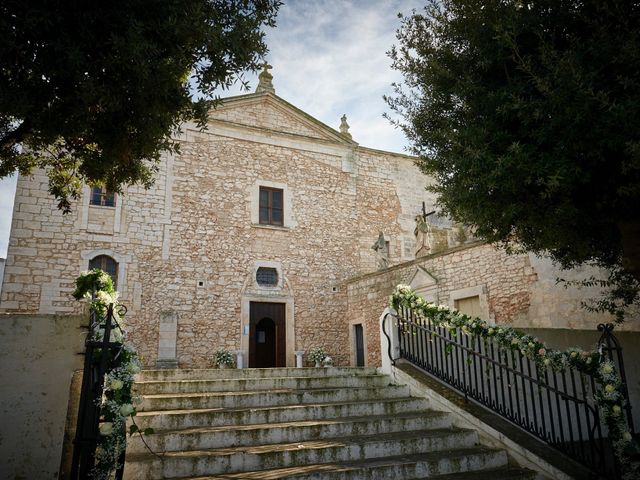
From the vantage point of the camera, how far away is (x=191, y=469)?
4363 mm

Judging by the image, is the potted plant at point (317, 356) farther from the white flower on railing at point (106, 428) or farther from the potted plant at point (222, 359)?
the white flower on railing at point (106, 428)

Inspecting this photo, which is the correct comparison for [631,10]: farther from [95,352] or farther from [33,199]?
[33,199]

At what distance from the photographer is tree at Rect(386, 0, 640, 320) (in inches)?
174

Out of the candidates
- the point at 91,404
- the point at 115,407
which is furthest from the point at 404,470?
the point at 91,404

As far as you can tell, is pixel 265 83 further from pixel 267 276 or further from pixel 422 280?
pixel 422 280

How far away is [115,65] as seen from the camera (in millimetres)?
4520

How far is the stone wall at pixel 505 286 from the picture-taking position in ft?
29.6

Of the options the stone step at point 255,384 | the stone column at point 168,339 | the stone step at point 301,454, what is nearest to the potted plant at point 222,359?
the stone column at point 168,339

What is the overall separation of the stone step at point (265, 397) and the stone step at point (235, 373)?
597 mm

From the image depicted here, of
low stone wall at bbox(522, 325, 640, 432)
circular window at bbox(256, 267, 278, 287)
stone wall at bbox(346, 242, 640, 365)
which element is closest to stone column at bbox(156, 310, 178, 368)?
circular window at bbox(256, 267, 278, 287)

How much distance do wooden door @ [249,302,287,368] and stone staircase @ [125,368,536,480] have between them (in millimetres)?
6660

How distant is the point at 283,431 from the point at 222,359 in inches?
300

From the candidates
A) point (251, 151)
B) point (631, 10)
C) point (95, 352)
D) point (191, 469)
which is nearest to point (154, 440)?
point (191, 469)

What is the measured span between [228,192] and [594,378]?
1099 centimetres
